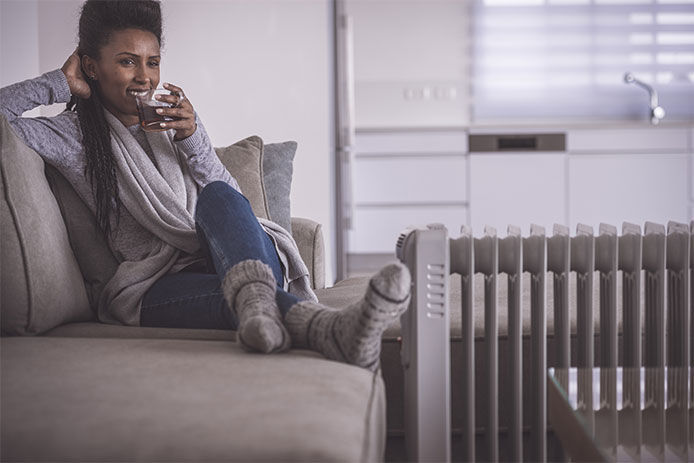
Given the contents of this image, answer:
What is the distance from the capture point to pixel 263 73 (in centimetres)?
330

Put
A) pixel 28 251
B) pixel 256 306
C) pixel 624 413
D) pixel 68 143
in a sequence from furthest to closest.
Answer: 1. pixel 68 143
2. pixel 28 251
3. pixel 256 306
4. pixel 624 413

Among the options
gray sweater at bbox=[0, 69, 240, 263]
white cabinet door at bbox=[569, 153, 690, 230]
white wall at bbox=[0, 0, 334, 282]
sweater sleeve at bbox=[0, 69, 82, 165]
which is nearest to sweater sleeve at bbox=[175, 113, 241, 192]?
gray sweater at bbox=[0, 69, 240, 263]

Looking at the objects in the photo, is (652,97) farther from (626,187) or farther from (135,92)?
(135,92)

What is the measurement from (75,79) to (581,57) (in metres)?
4.60

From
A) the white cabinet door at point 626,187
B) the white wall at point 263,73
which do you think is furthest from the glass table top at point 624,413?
the white cabinet door at point 626,187

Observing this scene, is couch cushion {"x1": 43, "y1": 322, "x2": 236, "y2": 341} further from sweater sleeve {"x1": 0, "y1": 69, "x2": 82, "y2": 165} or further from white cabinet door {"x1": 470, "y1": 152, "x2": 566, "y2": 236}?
white cabinet door {"x1": 470, "y1": 152, "x2": 566, "y2": 236}

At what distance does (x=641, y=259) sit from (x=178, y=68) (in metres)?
2.33

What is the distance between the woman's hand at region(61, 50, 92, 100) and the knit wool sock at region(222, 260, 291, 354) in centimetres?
71

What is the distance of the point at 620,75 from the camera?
5570 mm

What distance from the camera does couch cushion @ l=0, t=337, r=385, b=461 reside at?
84 centimetres

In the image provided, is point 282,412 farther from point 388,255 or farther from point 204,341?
point 388,255

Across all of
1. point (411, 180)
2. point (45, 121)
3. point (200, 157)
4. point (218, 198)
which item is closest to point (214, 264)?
point (218, 198)

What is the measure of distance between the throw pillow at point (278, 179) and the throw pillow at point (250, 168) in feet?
0.14

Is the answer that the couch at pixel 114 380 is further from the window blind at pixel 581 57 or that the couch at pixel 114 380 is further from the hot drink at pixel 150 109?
the window blind at pixel 581 57
